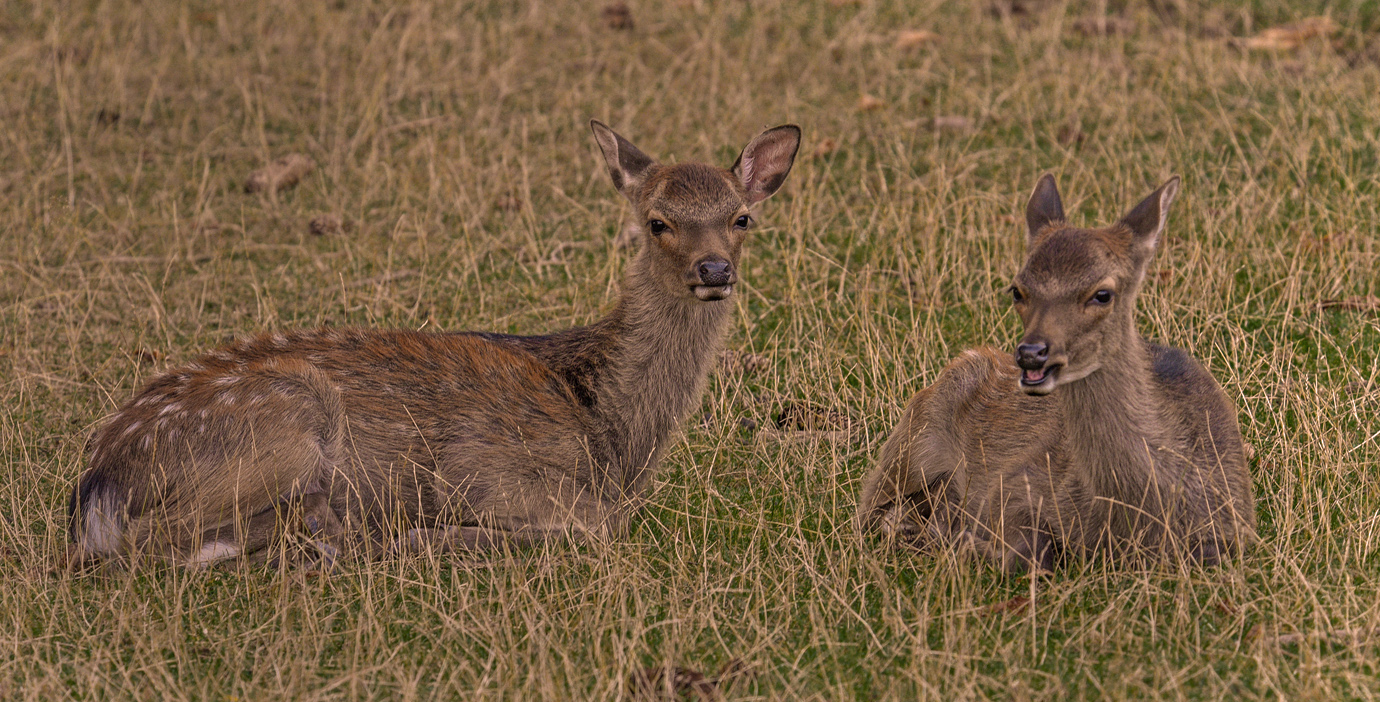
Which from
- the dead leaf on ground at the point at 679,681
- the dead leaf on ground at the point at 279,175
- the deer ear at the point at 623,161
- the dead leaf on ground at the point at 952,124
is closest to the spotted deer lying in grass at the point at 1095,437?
the dead leaf on ground at the point at 679,681

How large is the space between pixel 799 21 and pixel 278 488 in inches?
282

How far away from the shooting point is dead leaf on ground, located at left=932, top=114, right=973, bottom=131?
10.1m

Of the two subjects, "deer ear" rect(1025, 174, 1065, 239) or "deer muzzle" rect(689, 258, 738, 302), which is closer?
"deer ear" rect(1025, 174, 1065, 239)

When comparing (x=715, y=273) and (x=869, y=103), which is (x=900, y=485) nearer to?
(x=715, y=273)

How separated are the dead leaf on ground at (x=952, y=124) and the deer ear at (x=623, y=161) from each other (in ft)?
12.3

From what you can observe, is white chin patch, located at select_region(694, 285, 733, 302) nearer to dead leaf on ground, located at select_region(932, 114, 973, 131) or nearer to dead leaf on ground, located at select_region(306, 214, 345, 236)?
dead leaf on ground, located at select_region(306, 214, 345, 236)

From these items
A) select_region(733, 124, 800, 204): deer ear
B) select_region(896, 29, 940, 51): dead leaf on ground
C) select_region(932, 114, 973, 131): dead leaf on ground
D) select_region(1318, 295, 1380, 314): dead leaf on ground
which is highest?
select_region(733, 124, 800, 204): deer ear

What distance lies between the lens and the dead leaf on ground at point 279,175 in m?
9.73

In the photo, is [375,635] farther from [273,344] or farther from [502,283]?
[502,283]

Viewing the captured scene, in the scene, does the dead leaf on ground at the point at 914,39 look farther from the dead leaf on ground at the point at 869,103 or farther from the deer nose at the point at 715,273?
the deer nose at the point at 715,273

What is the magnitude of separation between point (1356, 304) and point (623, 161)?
3.81m

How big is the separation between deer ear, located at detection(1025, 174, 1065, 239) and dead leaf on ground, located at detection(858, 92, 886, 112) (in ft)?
15.2

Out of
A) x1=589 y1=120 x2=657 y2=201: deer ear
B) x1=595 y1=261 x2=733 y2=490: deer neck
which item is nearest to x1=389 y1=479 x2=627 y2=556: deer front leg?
x1=595 y1=261 x2=733 y2=490: deer neck

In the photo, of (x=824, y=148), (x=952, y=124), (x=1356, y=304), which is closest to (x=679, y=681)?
(x=1356, y=304)
